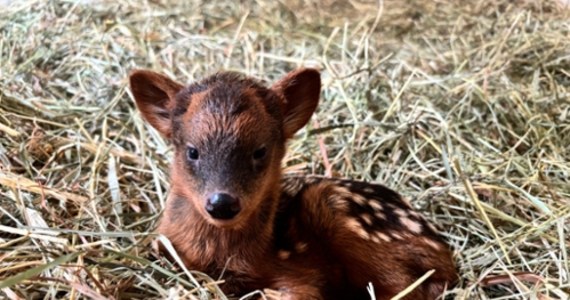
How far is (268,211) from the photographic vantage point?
282cm

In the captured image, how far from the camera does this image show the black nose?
2422mm

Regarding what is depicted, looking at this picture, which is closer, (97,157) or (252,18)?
(97,157)

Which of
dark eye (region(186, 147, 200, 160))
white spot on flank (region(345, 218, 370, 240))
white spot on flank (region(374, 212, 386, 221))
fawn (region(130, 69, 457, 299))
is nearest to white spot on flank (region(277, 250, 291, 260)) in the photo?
fawn (region(130, 69, 457, 299))

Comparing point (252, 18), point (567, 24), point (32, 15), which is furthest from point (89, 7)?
point (567, 24)

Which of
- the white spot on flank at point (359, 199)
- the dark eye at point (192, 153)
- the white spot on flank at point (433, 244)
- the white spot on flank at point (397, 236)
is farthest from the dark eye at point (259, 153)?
the white spot on flank at point (433, 244)

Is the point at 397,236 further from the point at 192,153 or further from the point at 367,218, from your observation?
the point at 192,153

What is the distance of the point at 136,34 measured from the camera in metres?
4.90

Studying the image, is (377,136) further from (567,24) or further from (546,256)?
(567,24)

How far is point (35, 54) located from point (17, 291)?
2.42m

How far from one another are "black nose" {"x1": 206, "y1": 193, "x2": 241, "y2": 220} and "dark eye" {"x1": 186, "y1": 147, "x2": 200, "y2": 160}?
0.21 meters

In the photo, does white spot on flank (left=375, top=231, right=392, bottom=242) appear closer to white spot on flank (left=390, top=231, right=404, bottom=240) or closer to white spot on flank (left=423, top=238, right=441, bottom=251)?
white spot on flank (left=390, top=231, right=404, bottom=240)

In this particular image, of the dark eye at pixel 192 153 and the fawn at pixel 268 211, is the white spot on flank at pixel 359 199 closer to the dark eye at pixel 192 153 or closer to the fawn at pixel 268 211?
the fawn at pixel 268 211

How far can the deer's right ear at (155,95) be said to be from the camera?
287cm

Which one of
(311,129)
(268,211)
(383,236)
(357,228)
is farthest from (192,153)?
(311,129)
